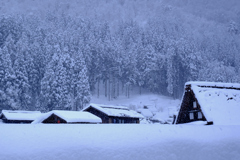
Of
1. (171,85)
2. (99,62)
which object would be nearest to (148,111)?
(171,85)

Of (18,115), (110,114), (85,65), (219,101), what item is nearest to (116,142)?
(219,101)

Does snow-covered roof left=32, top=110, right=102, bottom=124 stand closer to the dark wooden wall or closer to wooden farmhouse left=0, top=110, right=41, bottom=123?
the dark wooden wall

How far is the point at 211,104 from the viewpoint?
2353 centimetres

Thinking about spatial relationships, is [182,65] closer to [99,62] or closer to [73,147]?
[99,62]

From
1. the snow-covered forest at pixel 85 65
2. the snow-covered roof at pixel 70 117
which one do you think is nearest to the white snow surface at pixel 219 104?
the snow-covered roof at pixel 70 117

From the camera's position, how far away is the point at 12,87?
192ft

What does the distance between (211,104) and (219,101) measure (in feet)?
3.56

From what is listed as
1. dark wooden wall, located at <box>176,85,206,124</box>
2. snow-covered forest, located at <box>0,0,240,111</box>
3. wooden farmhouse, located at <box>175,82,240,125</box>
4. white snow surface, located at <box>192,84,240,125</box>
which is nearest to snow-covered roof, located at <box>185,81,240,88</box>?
wooden farmhouse, located at <box>175,82,240,125</box>

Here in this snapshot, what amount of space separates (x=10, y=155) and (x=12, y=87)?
2156 inches

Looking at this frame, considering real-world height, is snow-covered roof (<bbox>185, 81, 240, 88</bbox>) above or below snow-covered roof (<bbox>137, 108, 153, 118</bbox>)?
above

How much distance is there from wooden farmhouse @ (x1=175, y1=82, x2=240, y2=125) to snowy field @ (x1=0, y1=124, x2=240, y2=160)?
11.6 metres

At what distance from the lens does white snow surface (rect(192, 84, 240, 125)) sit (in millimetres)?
22156

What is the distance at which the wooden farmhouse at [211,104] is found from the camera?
73.5ft

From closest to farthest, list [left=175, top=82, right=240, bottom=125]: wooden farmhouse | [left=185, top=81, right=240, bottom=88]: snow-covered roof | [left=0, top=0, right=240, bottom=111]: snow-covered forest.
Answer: [left=175, top=82, right=240, bottom=125]: wooden farmhouse, [left=185, top=81, right=240, bottom=88]: snow-covered roof, [left=0, top=0, right=240, bottom=111]: snow-covered forest
